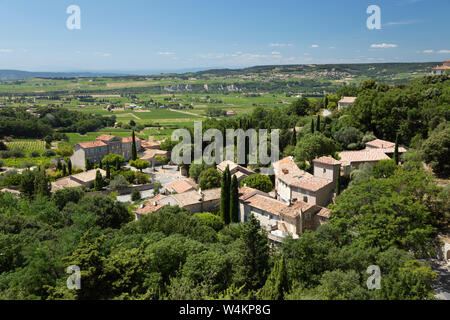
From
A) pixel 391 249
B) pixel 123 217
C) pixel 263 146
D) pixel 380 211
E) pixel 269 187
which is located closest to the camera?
pixel 391 249

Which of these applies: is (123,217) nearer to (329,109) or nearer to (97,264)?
(97,264)

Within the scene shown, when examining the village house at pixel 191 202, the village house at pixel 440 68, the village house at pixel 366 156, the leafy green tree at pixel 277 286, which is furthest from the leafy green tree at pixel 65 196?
the village house at pixel 440 68

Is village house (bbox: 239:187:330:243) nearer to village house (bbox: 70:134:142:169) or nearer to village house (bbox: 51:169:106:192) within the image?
village house (bbox: 51:169:106:192)

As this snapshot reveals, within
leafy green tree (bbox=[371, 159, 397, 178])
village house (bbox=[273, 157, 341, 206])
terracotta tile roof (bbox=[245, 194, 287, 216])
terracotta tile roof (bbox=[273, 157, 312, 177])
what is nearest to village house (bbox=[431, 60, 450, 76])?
terracotta tile roof (bbox=[273, 157, 312, 177])

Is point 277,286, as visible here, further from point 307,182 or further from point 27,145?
point 27,145

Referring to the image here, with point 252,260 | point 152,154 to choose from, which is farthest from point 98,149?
point 252,260

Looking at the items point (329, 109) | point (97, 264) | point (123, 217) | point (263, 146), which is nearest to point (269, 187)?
point (263, 146)
